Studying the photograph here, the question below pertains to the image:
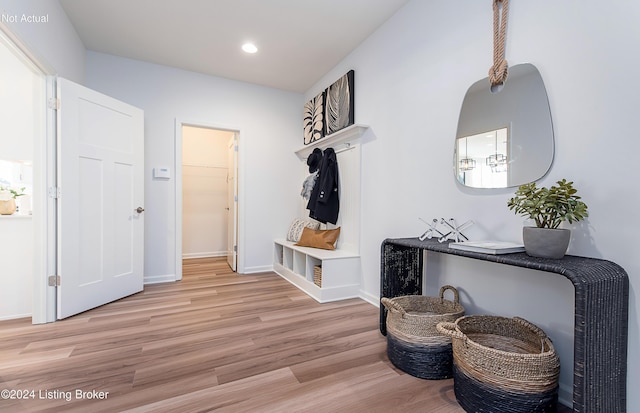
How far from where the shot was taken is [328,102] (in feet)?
11.2

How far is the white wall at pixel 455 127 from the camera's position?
1.22 m

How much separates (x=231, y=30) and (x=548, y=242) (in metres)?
2.93

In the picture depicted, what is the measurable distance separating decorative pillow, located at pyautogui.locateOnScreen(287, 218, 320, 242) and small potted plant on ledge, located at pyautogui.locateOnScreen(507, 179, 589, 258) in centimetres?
245

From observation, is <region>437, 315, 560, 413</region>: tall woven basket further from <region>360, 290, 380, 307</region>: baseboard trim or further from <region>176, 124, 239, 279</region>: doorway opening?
<region>176, 124, 239, 279</region>: doorway opening

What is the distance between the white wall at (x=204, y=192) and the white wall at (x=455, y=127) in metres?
3.19

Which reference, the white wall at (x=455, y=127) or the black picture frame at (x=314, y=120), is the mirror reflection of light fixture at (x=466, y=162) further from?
the black picture frame at (x=314, y=120)

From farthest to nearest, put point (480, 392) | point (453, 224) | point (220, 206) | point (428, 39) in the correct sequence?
point (220, 206)
point (428, 39)
point (453, 224)
point (480, 392)

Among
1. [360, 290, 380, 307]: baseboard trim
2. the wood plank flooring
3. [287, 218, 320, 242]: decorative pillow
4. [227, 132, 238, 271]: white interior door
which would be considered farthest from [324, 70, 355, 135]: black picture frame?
the wood plank flooring

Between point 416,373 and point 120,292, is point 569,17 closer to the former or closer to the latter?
point 416,373

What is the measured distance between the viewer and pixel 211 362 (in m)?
1.67

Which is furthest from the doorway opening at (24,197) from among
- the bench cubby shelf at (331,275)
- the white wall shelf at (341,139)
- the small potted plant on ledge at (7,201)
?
the white wall shelf at (341,139)

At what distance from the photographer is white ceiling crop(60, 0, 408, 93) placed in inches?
93.1

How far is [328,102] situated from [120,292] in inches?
117

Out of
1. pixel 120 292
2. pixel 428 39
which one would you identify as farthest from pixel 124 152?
pixel 428 39
